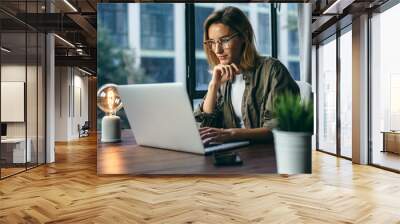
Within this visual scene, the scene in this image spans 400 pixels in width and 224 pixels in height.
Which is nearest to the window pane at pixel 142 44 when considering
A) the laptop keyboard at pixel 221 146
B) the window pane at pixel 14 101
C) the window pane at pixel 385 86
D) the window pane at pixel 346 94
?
the laptop keyboard at pixel 221 146

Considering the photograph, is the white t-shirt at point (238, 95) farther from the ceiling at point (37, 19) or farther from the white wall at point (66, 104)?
the white wall at point (66, 104)

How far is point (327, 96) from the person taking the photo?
31.2 ft

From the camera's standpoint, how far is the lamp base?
5.29m

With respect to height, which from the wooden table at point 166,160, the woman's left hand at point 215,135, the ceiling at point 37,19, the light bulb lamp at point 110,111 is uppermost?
the ceiling at point 37,19

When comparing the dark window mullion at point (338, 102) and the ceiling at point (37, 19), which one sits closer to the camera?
the ceiling at point (37, 19)

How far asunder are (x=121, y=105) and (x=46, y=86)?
3.01m

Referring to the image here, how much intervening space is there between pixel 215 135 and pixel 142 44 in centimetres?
161

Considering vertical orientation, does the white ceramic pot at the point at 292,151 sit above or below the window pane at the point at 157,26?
below

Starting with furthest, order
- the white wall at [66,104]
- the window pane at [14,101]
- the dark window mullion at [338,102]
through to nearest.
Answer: the white wall at [66,104] → the dark window mullion at [338,102] → the window pane at [14,101]

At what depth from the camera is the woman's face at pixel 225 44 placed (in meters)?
5.28

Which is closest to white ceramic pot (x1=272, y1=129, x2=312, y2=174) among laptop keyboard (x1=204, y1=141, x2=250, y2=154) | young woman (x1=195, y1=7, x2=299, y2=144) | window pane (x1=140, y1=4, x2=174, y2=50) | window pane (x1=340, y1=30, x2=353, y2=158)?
young woman (x1=195, y1=7, x2=299, y2=144)

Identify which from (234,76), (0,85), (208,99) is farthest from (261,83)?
(0,85)

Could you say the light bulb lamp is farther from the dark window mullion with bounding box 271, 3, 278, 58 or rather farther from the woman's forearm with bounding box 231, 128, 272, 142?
the dark window mullion with bounding box 271, 3, 278, 58

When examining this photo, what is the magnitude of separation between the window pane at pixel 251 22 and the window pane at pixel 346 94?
3.35 m
